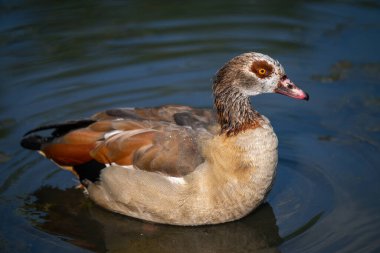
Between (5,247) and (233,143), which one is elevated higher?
(233,143)

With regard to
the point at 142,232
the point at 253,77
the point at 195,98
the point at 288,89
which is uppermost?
the point at 253,77

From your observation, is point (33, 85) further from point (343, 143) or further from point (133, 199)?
point (343, 143)

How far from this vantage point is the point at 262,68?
7.39 metres

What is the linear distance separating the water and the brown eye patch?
144 centimetres

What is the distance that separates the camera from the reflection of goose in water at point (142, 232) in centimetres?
725

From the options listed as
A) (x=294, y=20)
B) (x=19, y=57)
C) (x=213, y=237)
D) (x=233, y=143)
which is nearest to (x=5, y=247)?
(x=213, y=237)

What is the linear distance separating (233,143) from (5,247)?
8.60 feet

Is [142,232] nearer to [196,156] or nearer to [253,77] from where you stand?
[196,156]

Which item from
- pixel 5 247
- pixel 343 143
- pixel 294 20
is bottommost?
pixel 5 247

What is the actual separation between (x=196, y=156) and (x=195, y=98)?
2835 mm

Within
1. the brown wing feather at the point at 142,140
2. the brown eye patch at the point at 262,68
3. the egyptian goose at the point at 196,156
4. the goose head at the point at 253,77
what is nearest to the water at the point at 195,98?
the egyptian goose at the point at 196,156

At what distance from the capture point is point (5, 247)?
7258 mm

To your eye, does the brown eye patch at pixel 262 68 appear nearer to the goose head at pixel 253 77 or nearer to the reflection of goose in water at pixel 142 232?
the goose head at pixel 253 77

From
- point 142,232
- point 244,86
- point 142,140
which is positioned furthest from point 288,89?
point 142,232
